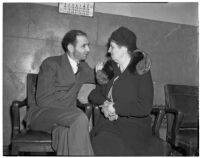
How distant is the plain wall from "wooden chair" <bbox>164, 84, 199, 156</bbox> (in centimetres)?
30

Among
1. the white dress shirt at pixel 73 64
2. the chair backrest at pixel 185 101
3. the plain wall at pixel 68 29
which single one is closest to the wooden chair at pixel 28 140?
the white dress shirt at pixel 73 64

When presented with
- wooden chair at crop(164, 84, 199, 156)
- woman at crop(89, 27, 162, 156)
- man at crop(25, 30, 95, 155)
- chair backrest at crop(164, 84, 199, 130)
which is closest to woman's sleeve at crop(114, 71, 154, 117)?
woman at crop(89, 27, 162, 156)

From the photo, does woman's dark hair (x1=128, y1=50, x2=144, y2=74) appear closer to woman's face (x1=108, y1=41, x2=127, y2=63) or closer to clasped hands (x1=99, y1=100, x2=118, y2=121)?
woman's face (x1=108, y1=41, x2=127, y2=63)

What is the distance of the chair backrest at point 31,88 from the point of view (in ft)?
6.83

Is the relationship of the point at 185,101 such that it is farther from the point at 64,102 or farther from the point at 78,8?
the point at 78,8

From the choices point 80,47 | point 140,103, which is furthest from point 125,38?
point 140,103

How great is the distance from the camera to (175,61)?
2721 mm

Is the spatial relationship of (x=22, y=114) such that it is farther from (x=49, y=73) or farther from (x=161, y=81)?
(x=161, y=81)

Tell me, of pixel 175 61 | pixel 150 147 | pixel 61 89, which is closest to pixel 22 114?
pixel 61 89

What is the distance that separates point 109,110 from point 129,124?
0.18 meters

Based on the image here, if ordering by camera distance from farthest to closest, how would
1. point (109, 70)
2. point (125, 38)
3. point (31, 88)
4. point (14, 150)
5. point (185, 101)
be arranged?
point (185, 101), point (31, 88), point (109, 70), point (125, 38), point (14, 150)

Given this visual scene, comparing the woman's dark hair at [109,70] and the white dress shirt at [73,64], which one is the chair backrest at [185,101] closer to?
the woman's dark hair at [109,70]

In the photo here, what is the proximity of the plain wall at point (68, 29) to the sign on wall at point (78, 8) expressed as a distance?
5 cm

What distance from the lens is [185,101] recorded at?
236cm
